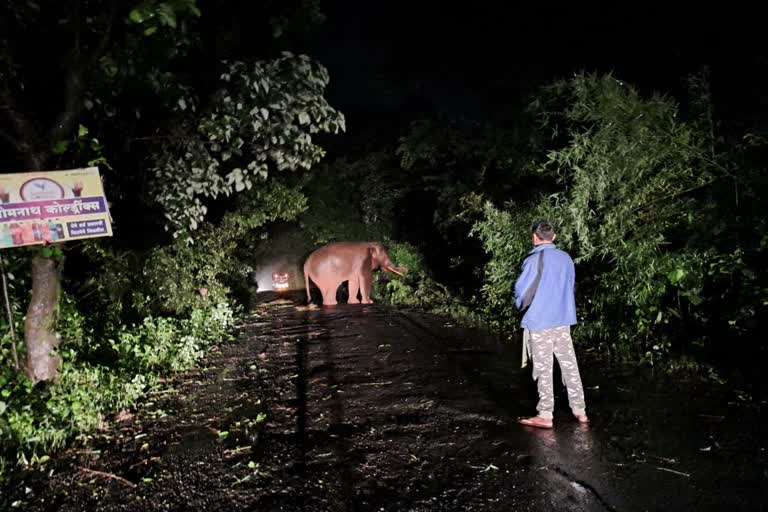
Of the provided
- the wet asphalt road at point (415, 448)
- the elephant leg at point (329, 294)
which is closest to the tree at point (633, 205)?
the wet asphalt road at point (415, 448)

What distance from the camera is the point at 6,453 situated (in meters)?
3.25

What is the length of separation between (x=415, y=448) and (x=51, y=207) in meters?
3.53

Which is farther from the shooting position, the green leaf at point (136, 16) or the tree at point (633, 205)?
the tree at point (633, 205)

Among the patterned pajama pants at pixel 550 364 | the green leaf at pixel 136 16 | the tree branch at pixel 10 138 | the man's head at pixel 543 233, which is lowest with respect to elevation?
the patterned pajama pants at pixel 550 364

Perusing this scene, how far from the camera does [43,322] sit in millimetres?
3969

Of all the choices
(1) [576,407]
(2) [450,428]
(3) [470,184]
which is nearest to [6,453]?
(2) [450,428]

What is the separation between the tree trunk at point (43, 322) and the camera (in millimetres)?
3918

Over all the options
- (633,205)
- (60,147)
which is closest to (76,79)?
(60,147)

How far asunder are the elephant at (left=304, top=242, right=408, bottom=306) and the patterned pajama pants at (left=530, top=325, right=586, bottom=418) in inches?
316

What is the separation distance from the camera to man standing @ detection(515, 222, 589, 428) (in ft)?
11.0

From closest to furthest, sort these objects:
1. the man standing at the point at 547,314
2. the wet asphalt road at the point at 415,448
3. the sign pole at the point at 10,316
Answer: the wet asphalt road at the point at 415,448 < the man standing at the point at 547,314 < the sign pole at the point at 10,316

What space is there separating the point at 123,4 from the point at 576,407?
511cm

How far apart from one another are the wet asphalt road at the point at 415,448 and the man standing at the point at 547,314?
23 centimetres

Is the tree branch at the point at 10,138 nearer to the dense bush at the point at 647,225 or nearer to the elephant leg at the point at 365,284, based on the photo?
the dense bush at the point at 647,225
